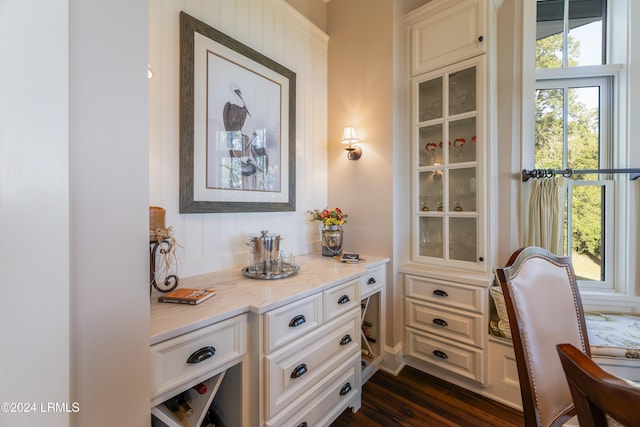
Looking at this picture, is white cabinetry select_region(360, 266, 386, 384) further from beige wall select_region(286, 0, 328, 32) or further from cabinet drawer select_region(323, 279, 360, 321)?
beige wall select_region(286, 0, 328, 32)

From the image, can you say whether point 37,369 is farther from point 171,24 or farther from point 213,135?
point 171,24

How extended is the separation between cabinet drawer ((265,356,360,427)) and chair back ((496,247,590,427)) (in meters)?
0.87

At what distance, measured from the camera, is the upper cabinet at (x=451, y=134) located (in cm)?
188

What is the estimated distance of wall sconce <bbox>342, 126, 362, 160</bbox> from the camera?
7.08ft

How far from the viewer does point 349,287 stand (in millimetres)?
1557

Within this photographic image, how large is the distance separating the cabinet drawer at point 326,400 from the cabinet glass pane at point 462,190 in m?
1.38

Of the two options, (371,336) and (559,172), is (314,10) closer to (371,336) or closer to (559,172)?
(559,172)

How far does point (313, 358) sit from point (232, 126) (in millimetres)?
1442

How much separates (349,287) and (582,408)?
1.14 meters

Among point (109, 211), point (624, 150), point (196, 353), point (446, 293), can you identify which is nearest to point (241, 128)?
point (109, 211)

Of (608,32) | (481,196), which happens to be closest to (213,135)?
(481,196)

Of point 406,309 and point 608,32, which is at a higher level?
point 608,32

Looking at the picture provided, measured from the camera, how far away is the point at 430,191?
2178mm

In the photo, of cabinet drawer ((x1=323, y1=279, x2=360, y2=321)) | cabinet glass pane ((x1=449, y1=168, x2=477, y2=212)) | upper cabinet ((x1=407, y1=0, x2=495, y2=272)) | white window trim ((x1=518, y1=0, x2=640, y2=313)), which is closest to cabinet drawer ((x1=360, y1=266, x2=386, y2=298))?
cabinet drawer ((x1=323, y1=279, x2=360, y2=321))
